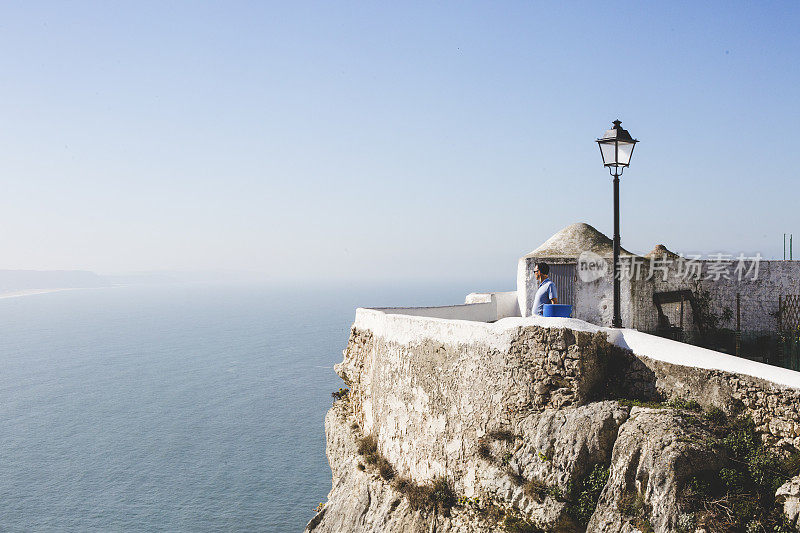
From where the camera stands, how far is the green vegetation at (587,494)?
927 centimetres

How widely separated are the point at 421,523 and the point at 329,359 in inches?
3212

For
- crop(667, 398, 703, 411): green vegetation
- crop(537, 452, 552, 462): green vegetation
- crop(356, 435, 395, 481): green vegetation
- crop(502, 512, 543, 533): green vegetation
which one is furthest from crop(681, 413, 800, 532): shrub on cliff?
crop(356, 435, 395, 481): green vegetation

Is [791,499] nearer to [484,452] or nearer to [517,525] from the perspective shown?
[517,525]

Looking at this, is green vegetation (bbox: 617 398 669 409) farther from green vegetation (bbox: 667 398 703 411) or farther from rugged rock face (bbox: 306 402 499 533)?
rugged rock face (bbox: 306 402 499 533)

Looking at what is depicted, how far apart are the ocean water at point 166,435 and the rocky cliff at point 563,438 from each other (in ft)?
90.8

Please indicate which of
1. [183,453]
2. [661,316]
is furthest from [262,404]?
[661,316]

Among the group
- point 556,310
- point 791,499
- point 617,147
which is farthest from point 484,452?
point 617,147

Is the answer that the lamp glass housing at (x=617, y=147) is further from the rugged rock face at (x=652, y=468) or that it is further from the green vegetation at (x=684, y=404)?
the rugged rock face at (x=652, y=468)

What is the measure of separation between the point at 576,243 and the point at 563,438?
1209 centimetres

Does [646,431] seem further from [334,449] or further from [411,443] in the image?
[334,449]

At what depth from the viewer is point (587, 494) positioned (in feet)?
30.7

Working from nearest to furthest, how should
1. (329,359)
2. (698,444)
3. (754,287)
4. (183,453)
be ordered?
1. (698,444)
2. (754,287)
3. (183,453)
4. (329,359)

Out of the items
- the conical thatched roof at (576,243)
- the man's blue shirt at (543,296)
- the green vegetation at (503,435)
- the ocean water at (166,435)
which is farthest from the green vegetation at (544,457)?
the ocean water at (166,435)

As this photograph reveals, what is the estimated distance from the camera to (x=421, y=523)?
12.9 meters
